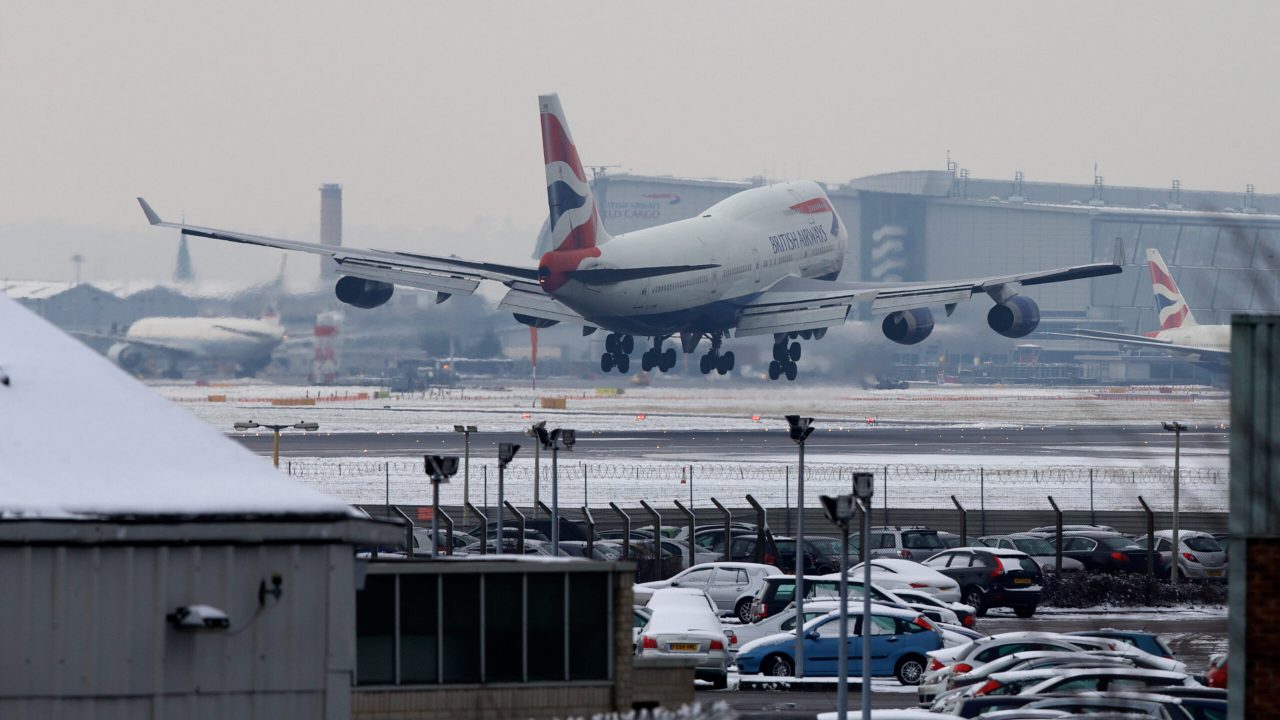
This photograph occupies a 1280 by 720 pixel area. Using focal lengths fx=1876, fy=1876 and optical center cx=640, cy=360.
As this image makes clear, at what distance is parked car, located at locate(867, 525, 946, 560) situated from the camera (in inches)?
1661

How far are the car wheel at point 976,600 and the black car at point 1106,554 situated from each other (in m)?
6.06

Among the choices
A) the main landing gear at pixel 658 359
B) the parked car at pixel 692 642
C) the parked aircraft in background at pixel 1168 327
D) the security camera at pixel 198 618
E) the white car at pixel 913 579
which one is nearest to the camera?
the security camera at pixel 198 618

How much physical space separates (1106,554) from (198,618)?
33819 millimetres

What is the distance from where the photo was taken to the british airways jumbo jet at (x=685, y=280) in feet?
235

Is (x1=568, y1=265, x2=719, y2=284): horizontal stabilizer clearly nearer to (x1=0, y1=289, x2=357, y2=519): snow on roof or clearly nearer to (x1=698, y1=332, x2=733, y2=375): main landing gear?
(x1=698, y1=332, x2=733, y2=375): main landing gear

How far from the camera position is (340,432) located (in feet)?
268

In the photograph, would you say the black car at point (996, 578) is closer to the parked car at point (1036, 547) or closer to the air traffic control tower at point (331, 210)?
the parked car at point (1036, 547)

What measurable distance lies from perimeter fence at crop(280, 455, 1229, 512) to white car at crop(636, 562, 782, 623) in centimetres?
1375

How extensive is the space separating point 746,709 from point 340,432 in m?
58.7

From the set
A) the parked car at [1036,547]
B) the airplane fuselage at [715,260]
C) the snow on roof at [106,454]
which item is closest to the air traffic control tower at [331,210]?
the airplane fuselage at [715,260]

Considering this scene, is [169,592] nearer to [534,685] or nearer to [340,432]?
[534,685]

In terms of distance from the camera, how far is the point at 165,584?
12.2 m

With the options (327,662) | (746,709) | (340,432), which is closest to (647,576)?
(746,709)

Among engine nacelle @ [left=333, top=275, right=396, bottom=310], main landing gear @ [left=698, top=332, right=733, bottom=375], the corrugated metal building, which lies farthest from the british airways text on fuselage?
the corrugated metal building
